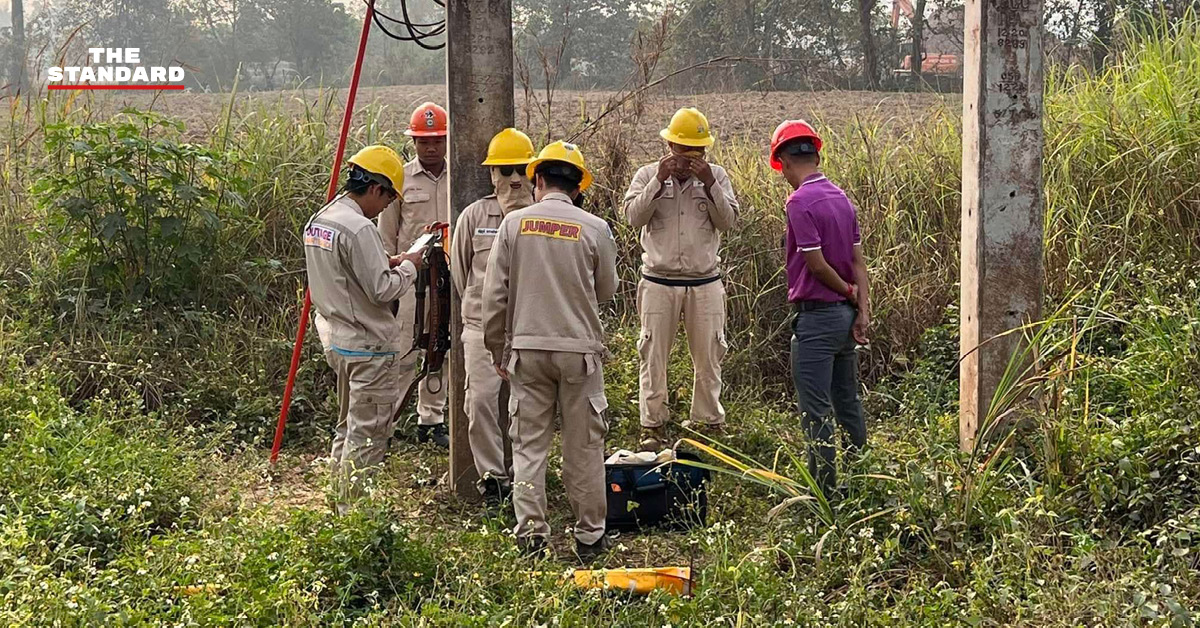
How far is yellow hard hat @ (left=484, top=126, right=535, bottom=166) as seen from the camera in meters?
5.79

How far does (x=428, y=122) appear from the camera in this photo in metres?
7.16

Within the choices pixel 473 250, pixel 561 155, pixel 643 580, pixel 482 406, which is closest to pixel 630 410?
pixel 482 406

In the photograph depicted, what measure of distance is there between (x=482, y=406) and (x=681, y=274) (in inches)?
67.2

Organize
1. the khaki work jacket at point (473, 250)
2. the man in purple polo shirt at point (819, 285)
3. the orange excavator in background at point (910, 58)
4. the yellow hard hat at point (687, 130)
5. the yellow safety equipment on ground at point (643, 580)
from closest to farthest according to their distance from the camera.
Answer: the yellow safety equipment on ground at point (643, 580) → the man in purple polo shirt at point (819, 285) → the khaki work jacket at point (473, 250) → the yellow hard hat at point (687, 130) → the orange excavator in background at point (910, 58)

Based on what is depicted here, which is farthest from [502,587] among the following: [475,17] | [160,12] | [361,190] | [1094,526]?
[160,12]

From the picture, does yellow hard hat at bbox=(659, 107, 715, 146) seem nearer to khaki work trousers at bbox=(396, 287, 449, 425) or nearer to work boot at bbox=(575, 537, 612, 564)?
khaki work trousers at bbox=(396, 287, 449, 425)

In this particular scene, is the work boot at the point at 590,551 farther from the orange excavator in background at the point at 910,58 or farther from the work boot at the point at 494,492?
the orange excavator in background at the point at 910,58

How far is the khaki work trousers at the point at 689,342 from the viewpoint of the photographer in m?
7.18

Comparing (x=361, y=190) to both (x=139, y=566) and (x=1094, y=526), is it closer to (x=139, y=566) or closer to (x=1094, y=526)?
(x=139, y=566)

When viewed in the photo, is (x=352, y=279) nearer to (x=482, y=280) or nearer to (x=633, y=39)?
(x=482, y=280)

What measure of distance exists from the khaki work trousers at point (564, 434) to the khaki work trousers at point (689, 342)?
1.86 meters

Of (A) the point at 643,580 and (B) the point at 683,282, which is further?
(B) the point at 683,282

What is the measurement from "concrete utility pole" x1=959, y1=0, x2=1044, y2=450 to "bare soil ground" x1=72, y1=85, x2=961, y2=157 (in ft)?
13.5

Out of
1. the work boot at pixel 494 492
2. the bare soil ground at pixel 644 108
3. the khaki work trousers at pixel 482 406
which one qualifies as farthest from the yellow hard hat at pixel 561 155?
the bare soil ground at pixel 644 108
